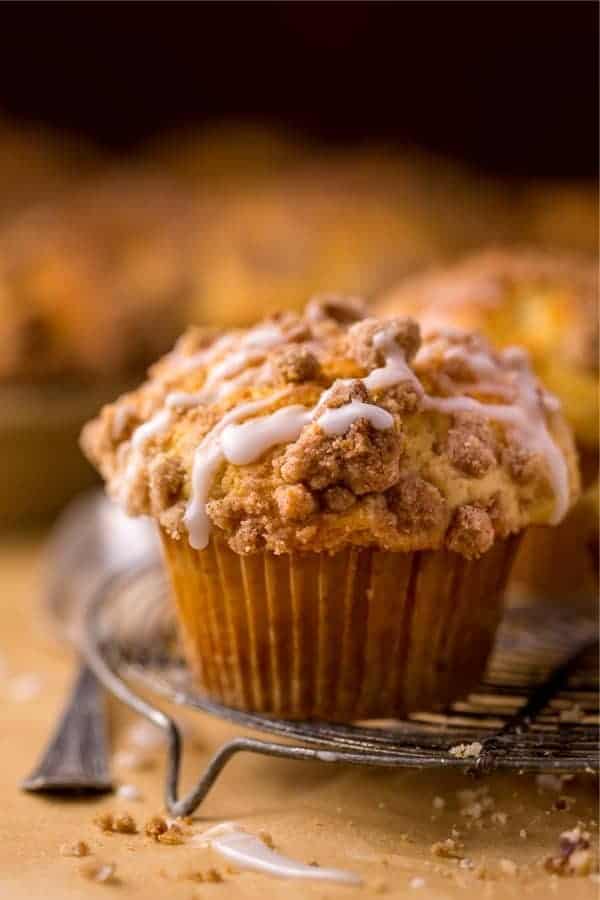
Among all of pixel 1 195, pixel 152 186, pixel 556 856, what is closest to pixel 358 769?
pixel 556 856

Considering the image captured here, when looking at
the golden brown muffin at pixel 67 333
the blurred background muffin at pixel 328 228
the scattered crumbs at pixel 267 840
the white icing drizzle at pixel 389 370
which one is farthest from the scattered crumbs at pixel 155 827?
the blurred background muffin at pixel 328 228

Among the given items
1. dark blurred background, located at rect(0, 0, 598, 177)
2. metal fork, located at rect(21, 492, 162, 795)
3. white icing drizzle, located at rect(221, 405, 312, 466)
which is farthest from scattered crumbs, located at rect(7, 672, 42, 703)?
dark blurred background, located at rect(0, 0, 598, 177)

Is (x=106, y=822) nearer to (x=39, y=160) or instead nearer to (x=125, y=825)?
(x=125, y=825)

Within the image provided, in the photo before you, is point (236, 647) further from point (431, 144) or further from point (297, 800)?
point (431, 144)

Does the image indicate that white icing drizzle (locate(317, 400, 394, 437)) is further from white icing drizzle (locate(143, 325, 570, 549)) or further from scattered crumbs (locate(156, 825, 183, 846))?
scattered crumbs (locate(156, 825, 183, 846))

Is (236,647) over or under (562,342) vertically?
under

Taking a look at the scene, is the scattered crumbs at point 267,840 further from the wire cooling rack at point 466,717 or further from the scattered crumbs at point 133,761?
the scattered crumbs at point 133,761
